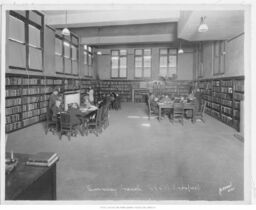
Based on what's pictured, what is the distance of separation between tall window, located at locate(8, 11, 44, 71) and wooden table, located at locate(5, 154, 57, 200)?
17.2 feet

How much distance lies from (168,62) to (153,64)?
1.07 metres

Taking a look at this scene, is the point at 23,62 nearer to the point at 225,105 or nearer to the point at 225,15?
the point at 225,15

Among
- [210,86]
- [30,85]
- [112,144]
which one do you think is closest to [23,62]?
[30,85]

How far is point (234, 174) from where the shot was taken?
3.48 meters

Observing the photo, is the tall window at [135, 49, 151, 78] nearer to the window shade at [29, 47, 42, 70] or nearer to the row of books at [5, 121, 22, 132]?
the window shade at [29, 47, 42, 70]

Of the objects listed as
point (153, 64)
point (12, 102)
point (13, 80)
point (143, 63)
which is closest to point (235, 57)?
point (13, 80)

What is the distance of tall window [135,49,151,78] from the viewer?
16.1 meters

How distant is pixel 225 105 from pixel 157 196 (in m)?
6.16

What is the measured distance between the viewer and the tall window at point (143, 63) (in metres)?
16.1

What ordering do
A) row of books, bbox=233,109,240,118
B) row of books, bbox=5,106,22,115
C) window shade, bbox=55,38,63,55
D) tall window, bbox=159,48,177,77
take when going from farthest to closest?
tall window, bbox=159,48,177,77, window shade, bbox=55,38,63,55, row of books, bbox=233,109,240,118, row of books, bbox=5,106,22,115

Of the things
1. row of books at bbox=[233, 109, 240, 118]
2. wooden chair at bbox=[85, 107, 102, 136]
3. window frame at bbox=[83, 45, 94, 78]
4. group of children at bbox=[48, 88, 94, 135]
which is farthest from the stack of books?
window frame at bbox=[83, 45, 94, 78]

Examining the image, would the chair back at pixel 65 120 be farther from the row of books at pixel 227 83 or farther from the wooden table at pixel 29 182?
the row of books at pixel 227 83

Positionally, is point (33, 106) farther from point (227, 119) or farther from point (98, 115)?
point (227, 119)

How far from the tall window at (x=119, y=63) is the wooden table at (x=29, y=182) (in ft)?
47.8
